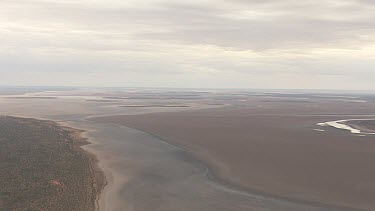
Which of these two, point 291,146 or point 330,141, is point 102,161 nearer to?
point 291,146

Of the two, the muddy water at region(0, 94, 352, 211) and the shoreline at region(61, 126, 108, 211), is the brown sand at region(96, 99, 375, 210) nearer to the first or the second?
the muddy water at region(0, 94, 352, 211)

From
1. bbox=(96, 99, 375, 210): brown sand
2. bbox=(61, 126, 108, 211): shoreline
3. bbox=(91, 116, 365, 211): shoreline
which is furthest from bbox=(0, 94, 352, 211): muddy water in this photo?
bbox=(96, 99, 375, 210): brown sand

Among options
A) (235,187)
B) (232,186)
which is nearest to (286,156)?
(232,186)

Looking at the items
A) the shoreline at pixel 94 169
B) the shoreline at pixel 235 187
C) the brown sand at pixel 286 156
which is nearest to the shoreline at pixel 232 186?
the shoreline at pixel 235 187

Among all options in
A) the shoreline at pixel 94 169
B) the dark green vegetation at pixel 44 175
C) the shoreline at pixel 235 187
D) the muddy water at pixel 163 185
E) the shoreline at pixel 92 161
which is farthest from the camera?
the shoreline at pixel 94 169

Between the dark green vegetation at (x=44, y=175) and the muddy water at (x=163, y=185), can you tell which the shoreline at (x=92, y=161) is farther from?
the muddy water at (x=163, y=185)
